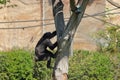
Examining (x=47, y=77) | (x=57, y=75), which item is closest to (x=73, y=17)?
(x=57, y=75)

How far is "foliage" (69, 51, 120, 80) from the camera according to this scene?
1347cm

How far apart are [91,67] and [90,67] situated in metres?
0.03

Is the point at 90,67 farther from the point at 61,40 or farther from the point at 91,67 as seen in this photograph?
the point at 61,40

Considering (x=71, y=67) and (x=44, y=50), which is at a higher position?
(x=44, y=50)

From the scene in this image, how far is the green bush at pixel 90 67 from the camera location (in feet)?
44.2

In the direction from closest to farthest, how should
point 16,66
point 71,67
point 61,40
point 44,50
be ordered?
point 61,40, point 44,50, point 16,66, point 71,67

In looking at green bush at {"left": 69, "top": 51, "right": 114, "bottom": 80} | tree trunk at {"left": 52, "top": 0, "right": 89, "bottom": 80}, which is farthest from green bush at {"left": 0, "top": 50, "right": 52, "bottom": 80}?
tree trunk at {"left": 52, "top": 0, "right": 89, "bottom": 80}

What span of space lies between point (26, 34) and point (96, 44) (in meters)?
3.04

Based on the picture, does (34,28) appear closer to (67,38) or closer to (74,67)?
(74,67)

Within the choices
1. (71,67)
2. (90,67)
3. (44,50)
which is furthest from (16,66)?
(44,50)

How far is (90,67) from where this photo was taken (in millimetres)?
13484

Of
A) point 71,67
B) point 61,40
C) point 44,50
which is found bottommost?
point 71,67

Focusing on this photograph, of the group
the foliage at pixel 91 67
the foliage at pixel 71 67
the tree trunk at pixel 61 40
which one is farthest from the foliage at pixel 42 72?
the tree trunk at pixel 61 40

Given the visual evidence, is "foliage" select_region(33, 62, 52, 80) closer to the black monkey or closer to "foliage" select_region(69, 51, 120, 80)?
"foliage" select_region(69, 51, 120, 80)
